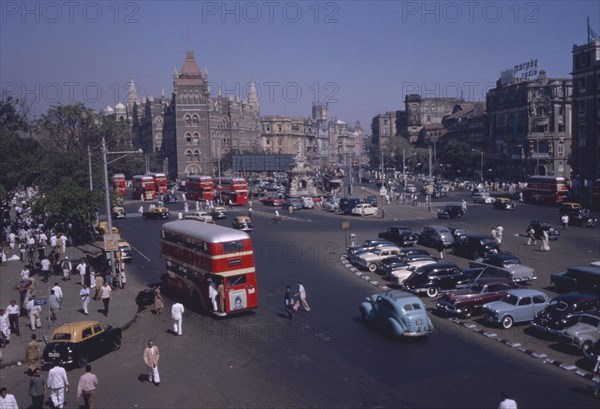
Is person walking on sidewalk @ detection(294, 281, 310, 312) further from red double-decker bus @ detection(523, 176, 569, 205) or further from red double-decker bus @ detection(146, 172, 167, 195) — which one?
red double-decker bus @ detection(146, 172, 167, 195)

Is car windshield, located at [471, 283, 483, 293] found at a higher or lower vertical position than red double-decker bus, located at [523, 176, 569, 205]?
lower

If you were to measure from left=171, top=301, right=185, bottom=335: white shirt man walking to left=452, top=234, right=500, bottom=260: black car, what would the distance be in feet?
61.1

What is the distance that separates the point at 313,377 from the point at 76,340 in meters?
7.04

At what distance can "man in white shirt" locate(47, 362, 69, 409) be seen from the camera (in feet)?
46.3

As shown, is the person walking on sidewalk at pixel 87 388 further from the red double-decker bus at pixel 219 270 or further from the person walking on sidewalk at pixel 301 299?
the person walking on sidewalk at pixel 301 299

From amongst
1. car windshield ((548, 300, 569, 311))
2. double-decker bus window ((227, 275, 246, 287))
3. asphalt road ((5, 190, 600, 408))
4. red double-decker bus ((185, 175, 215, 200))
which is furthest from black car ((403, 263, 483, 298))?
red double-decker bus ((185, 175, 215, 200))

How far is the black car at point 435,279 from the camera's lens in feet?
82.7

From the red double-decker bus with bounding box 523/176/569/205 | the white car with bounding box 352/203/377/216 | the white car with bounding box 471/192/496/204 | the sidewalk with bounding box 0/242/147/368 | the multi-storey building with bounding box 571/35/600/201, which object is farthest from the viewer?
the multi-storey building with bounding box 571/35/600/201

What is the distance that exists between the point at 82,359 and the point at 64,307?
294 inches

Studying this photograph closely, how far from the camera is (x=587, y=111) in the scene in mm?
71000

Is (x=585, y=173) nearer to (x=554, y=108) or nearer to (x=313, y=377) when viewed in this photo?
(x=554, y=108)

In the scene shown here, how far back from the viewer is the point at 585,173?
7181 cm

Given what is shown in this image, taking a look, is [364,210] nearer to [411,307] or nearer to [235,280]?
[235,280]

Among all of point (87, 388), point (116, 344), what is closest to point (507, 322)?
point (116, 344)
